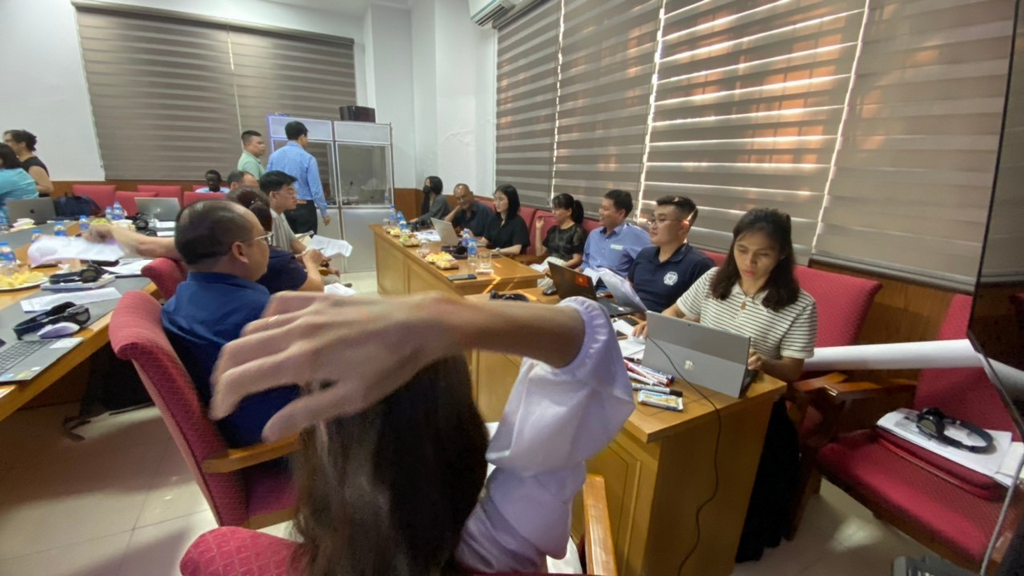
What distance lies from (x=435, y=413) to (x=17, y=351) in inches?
64.1

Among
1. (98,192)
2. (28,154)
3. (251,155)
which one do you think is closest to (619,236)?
(251,155)

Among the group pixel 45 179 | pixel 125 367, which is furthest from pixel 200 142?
pixel 125 367

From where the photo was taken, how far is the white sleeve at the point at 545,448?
488mm

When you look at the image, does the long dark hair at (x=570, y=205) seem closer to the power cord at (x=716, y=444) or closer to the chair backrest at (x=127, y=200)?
the power cord at (x=716, y=444)

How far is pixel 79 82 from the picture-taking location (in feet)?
16.0

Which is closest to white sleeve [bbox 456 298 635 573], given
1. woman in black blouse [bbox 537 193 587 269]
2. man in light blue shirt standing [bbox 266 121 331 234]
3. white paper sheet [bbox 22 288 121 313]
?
white paper sheet [bbox 22 288 121 313]

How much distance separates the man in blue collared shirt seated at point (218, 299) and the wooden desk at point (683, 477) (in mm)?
651

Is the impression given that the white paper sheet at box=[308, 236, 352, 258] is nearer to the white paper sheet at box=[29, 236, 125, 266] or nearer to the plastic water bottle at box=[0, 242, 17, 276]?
the white paper sheet at box=[29, 236, 125, 266]

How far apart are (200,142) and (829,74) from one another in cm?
660

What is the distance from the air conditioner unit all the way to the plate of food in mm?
4142

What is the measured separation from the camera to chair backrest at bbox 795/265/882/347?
1.67 metres

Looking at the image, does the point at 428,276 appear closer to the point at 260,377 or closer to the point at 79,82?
the point at 260,377

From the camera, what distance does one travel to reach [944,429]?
130 cm

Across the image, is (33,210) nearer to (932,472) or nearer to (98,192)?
(98,192)
